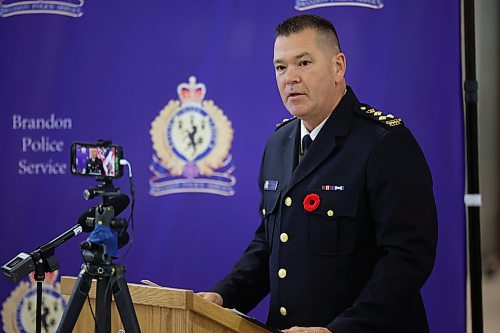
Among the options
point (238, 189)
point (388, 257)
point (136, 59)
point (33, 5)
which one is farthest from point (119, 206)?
point (33, 5)

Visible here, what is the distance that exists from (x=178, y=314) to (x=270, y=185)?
0.77 metres

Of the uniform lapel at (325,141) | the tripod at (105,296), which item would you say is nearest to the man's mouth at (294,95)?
the uniform lapel at (325,141)

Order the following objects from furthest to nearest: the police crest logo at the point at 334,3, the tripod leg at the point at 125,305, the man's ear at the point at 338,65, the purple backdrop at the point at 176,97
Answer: the police crest logo at the point at 334,3 < the purple backdrop at the point at 176,97 < the man's ear at the point at 338,65 < the tripod leg at the point at 125,305

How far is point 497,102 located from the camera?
3.38 metres

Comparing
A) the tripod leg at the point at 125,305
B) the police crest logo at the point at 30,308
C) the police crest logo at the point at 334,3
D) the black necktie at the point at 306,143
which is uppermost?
the police crest logo at the point at 334,3

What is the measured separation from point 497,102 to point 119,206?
6.03 feet

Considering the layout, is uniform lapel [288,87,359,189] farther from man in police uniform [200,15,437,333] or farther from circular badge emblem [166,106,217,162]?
circular badge emblem [166,106,217,162]

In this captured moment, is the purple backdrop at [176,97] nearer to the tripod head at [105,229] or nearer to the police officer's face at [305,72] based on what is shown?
the police officer's face at [305,72]

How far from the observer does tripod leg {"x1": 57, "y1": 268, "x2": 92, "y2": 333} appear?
2209 mm

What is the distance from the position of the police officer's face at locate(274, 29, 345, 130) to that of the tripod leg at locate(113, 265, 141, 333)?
0.85 metres

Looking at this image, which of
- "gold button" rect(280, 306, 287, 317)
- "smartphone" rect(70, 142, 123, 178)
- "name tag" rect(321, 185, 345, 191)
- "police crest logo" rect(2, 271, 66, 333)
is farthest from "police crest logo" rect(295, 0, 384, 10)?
"police crest logo" rect(2, 271, 66, 333)

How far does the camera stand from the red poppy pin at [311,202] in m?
2.60

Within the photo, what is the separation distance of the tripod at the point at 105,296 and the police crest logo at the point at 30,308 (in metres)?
1.95

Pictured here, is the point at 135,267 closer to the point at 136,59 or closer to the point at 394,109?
the point at 136,59
